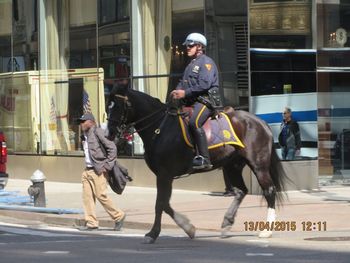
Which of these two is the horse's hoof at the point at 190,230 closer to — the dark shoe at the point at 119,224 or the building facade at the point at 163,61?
the dark shoe at the point at 119,224

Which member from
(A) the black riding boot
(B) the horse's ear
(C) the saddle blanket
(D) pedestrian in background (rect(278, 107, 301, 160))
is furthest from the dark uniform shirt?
(D) pedestrian in background (rect(278, 107, 301, 160))

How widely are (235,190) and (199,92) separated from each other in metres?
1.94

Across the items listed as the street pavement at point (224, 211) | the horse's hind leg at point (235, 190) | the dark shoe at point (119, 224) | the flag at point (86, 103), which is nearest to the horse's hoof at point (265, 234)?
the street pavement at point (224, 211)

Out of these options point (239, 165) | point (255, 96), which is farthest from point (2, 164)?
point (239, 165)

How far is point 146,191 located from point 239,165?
7850 millimetres

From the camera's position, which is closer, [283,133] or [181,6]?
[283,133]

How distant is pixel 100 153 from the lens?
468 inches

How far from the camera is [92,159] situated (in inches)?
469

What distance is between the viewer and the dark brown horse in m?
10.0

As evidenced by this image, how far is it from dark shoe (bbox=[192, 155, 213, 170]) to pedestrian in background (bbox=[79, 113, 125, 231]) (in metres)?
2.17

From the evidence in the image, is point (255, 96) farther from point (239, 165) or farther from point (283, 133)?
point (239, 165)

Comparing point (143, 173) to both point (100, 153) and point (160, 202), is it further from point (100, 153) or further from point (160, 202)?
point (160, 202)

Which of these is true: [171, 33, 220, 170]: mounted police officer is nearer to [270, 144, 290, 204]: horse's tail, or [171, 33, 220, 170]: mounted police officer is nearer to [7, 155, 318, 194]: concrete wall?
[270, 144, 290, 204]: horse's tail

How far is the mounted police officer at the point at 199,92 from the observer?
9.95 meters
